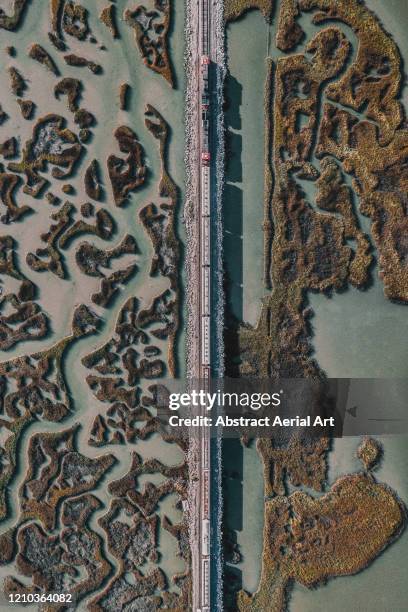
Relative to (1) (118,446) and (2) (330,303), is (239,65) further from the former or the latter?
(1) (118,446)

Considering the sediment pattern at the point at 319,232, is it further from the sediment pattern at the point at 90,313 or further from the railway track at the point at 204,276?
the sediment pattern at the point at 90,313

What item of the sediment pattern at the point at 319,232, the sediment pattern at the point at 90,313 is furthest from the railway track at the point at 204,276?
the sediment pattern at the point at 319,232

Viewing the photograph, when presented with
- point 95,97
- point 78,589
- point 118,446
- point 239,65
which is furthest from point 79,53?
point 78,589

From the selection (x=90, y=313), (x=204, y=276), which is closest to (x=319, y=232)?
(x=204, y=276)

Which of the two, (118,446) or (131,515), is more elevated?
(118,446)

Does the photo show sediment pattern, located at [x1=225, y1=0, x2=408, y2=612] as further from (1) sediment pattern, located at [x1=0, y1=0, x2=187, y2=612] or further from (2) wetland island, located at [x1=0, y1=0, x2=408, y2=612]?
(1) sediment pattern, located at [x1=0, y1=0, x2=187, y2=612]

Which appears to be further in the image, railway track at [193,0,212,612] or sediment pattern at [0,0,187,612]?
sediment pattern at [0,0,187,612]

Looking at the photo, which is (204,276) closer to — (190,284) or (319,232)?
(190,284)

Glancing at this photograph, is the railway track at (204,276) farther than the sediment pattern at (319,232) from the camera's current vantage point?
No

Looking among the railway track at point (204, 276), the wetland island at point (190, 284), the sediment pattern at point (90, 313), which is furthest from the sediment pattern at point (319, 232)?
the sediment pattern at point (90, 313)

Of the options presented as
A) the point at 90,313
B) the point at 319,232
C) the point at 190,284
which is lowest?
the point at 90,313

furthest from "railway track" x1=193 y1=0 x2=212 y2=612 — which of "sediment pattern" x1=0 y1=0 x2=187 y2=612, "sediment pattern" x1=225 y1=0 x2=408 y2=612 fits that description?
"sediment pattern" x1=225 y1=0 x2=408 y2=612
